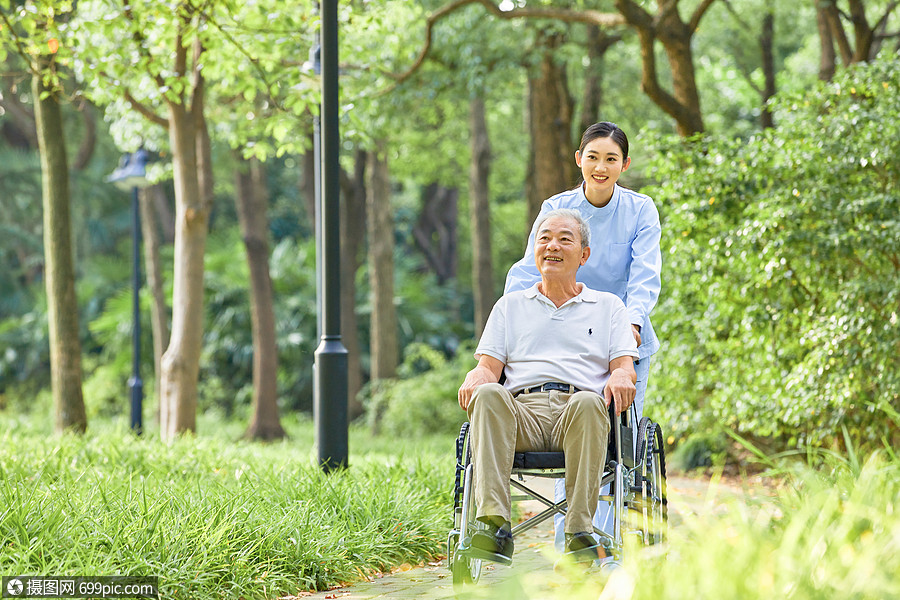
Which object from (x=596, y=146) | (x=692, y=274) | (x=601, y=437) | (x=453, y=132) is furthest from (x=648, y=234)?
(x=453, y=132)

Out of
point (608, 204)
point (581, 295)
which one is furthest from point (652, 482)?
point (608, 204)

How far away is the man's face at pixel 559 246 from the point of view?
12.8ft

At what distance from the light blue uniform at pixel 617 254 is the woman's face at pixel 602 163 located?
0.37 ft

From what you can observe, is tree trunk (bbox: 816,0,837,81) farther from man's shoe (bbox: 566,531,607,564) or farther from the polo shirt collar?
man's shoe (bbox: 566,531,607,564)

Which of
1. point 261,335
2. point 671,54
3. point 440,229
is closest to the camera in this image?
point 671,54

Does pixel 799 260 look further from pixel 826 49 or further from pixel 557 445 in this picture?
pixel 826 49

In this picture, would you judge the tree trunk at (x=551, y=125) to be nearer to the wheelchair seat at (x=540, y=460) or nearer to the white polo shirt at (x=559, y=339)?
the white polo shirt at (x=559, y=339)

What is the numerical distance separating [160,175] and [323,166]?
783 cm

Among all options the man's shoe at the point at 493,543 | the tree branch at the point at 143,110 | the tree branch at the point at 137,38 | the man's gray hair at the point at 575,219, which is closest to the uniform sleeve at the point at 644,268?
the man's gray hair at the point at 575,219

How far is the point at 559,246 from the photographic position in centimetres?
391

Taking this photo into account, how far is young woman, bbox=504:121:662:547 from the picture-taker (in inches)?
166

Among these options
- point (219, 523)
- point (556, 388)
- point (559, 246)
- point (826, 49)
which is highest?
point (826, 49)

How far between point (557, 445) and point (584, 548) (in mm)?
396

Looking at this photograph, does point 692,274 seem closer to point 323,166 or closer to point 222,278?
point 323,166
